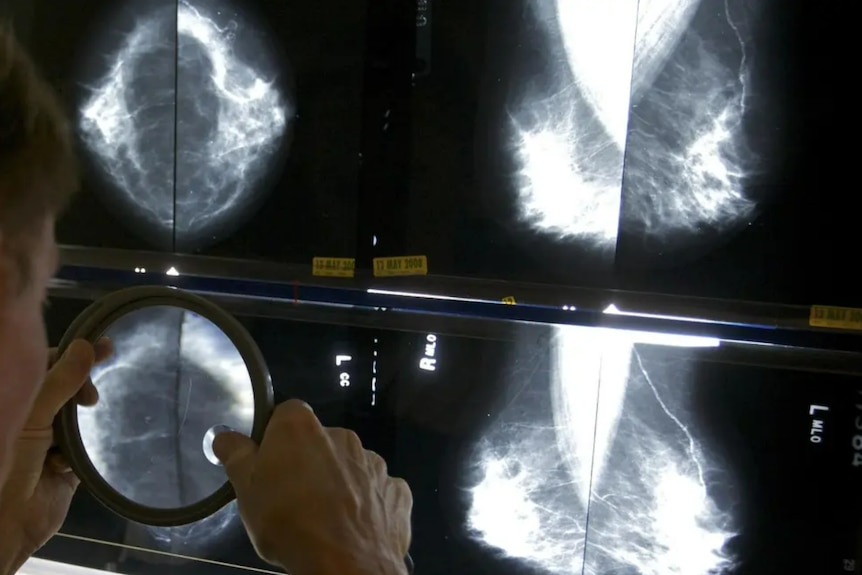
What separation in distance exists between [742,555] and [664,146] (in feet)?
2.36

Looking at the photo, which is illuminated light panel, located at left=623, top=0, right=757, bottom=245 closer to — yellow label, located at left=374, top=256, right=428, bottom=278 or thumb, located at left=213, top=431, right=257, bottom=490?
yellow label, located at left=374, top=256, right=428, bottom=278

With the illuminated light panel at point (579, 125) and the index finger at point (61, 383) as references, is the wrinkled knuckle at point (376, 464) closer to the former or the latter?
the index finger at point (61, 383)

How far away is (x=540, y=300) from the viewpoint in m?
1.28

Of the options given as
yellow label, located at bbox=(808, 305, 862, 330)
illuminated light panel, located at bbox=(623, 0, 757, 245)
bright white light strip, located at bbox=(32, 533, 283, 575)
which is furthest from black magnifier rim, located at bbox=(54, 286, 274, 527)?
yellow label, located at bbox=(808, 305, 862, 330)

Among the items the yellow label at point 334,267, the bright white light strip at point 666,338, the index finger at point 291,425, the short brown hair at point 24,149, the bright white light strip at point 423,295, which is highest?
the short brown hair at point 24,149

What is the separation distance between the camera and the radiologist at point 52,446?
0.67m

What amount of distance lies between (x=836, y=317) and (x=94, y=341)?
1139 millimetres

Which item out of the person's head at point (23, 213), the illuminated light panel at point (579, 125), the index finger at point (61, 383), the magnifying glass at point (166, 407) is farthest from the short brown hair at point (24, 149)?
the illuminated light panel at point (579, 125)

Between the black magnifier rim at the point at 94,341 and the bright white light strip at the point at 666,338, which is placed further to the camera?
the bright white light strip at the point at 666,338

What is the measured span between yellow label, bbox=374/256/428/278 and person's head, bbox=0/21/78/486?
64 centimetres

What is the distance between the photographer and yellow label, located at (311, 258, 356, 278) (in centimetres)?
134

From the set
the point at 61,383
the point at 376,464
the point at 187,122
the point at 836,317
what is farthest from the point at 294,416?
the point at 836,317

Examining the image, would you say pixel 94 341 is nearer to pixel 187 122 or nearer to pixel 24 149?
pixel 24 149

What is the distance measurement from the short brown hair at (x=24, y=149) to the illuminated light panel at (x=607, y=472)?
0.86m
